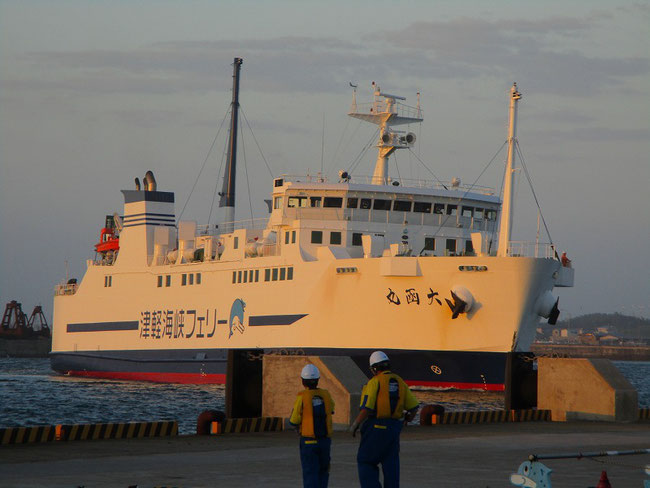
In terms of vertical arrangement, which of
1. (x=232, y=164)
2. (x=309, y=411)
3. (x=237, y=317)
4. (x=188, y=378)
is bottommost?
(x=188, y=378)

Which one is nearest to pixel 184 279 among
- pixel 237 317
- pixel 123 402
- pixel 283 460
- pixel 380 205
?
pixel 237 317

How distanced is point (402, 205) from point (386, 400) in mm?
29776

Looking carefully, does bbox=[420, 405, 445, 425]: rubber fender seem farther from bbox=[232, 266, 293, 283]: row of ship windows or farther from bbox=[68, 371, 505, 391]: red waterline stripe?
bbox=[232, 266, 293, 283]: row of ship windows

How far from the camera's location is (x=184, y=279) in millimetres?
43812

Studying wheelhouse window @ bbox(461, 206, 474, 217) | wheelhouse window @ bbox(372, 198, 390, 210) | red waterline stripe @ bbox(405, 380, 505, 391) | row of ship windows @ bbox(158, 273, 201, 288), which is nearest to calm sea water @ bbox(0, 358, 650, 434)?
red waterline stripe @ bbox(405, 380, 505, 391)

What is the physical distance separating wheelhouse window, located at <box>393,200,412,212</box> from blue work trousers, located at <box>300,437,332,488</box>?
29.6m

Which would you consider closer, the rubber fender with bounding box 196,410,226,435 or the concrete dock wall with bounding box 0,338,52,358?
the rubber fender with bounding box 196,410,226,435

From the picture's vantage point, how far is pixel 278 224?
39.4 m

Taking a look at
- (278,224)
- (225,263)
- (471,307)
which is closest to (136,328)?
(225,263)

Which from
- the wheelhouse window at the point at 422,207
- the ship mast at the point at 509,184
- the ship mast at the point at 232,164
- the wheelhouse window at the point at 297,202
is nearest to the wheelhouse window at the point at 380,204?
the wheelhouse window at the point at 422,207

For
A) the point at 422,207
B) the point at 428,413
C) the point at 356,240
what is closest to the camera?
the point at 428,413

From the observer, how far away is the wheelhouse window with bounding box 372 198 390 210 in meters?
39.1

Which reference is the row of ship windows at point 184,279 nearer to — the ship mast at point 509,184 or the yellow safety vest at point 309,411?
the ship mast at point 509,184

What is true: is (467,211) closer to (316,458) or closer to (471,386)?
(471,386)
